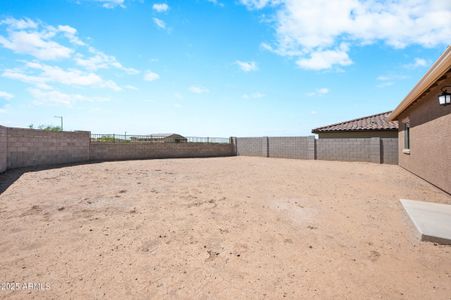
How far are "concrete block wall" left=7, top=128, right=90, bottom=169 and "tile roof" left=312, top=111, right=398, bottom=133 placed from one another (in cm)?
1617

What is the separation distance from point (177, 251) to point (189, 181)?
463 centimetres

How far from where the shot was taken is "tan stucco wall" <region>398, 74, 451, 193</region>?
6109 mm

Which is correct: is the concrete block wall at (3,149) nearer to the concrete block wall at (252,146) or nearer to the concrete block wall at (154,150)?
the concrete block wall at (154,150)

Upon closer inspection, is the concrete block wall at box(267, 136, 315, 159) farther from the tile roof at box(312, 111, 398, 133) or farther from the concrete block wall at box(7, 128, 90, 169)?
the concrete block wall at box(7, 128, 90, 169)

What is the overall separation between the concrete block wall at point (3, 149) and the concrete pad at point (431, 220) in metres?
11.9

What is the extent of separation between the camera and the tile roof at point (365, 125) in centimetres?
1529

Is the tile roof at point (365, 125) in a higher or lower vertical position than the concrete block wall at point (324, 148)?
higher

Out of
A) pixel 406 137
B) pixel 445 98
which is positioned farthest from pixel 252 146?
pixel 445 98

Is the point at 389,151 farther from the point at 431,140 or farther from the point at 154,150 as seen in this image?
the point at 154,150

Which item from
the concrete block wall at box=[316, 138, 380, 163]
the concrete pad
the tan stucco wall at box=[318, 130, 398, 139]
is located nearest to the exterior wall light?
the concrete pad

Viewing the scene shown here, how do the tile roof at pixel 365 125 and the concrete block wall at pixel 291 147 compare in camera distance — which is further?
the concrete block wall at pixel 291 147

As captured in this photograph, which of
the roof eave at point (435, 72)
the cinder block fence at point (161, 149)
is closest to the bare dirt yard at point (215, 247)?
the roof eave at point (435, 72)

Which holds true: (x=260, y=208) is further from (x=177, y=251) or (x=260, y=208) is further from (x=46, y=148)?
(x=46, y=148)

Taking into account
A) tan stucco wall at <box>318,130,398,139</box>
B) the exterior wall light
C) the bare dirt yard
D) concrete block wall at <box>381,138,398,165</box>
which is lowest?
the bare dirt yard
